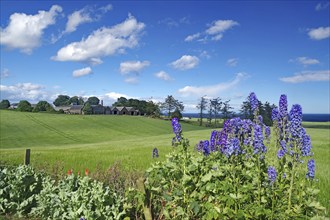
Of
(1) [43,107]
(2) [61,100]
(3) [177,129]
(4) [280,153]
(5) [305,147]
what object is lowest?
(4) [280,153]

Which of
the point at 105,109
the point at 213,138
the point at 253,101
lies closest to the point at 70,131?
the point at 213,138

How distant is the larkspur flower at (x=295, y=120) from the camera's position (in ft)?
11.7

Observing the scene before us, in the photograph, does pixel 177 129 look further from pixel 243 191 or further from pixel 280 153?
pixel 280 153

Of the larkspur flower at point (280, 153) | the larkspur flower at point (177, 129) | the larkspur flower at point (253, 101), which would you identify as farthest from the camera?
the larkspur flower at point (177, 129)

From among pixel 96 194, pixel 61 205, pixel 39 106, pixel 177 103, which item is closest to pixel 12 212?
pixel 61 205

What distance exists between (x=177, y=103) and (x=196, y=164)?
124 m

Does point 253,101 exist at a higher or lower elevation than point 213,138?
higher

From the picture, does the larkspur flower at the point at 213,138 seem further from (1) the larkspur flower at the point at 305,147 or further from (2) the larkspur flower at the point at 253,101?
(1) the larkspur flower at the point at 305,147

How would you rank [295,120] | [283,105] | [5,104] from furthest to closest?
[5,104], [283,105], [295,120]

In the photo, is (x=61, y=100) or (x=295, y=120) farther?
(x=61, y=100)

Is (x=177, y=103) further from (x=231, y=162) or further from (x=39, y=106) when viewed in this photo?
(x=231, y=162)

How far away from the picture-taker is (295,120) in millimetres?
3576

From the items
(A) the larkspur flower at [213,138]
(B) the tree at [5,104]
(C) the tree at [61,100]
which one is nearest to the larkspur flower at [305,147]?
(A) the larkspur flower at [213,138]

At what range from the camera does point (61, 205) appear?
587cm
